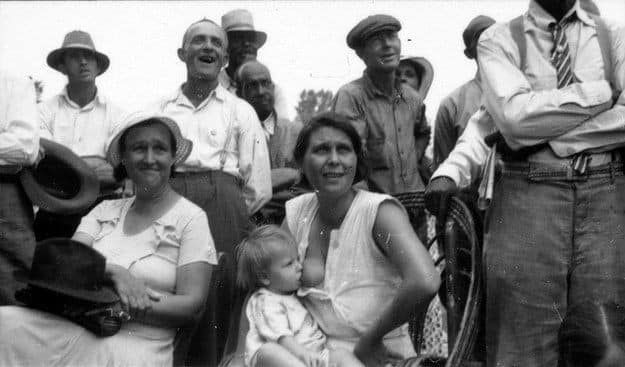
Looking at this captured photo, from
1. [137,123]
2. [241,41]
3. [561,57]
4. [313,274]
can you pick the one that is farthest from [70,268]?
[241,41]

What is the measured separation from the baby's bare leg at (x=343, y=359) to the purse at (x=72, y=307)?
94cm

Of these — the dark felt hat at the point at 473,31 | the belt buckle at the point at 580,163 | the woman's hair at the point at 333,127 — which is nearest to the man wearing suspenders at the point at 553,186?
the belt buckle at the point at 580,163

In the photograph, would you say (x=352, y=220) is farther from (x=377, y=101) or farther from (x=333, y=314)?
(x=377, y=101)

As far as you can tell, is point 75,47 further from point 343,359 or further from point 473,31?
point 343,359

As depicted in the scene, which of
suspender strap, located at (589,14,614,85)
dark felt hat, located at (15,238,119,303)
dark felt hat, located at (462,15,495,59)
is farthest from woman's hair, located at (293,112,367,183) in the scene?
dark felt hat, located at (462,15,495,59)

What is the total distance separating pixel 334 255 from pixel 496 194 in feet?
2.74

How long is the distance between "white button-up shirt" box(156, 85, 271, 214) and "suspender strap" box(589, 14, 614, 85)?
2166 mm

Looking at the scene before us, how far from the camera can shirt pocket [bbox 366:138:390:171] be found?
5.62m

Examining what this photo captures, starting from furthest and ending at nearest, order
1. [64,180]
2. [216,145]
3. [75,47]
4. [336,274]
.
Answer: [75,47], [216,145], [64,180], [336,274]

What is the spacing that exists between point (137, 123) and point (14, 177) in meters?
0.84

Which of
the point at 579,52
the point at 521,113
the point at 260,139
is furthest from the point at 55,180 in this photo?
the point at 579,52

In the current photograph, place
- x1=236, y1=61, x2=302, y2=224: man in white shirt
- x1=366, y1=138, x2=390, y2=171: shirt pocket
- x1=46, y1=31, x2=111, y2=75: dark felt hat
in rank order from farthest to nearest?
x1=46, y1=31, x2=111, y2=75: dark felt hat
x1=236, y1=61, x2=302, y2=224: man in white shirt
x1=366, y1=138, x2=390, y2=171: shirt pocket

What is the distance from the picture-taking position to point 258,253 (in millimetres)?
3688

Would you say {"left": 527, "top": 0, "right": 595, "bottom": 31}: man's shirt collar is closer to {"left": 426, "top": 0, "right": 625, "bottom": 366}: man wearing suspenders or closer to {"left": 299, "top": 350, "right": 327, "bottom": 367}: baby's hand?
{"left": 426, "top": 0, "right": 625, "bottom": 366}: man wearing suspenders
